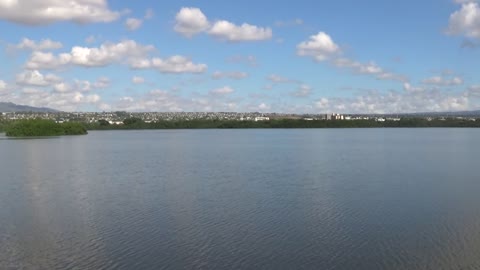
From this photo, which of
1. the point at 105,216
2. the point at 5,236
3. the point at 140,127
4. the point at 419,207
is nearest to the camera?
the point at 5,236

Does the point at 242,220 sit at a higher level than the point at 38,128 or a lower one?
lower

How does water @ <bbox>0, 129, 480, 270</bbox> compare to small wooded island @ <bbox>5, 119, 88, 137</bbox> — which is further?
small wooded island @ <bbox>5, 119, 88, 137</bbox>

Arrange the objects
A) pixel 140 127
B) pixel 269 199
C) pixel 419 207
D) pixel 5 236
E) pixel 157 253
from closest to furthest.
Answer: pixel 157 253, pixel 5 236, pixel 419 207, pixel 269 199, pixel 140 127

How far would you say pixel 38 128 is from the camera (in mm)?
91875

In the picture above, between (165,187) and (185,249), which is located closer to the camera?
(185,249)

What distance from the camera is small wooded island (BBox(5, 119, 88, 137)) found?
89.1m

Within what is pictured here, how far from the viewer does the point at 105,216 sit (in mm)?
15688

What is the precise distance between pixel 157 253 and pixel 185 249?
2.18ft

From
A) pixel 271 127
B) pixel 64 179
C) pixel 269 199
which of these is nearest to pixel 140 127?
pixel 271 127

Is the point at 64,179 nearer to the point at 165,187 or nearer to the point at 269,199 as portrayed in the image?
the point at 165,187

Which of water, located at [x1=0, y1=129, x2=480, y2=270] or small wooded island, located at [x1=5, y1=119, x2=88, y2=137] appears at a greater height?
small wooded island, located at [x1=5, y1=119, x2=88, y2=137]

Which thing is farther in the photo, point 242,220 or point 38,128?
point 38,128

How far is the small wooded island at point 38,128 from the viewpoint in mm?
89144

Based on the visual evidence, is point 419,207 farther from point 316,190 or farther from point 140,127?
point 140,127
